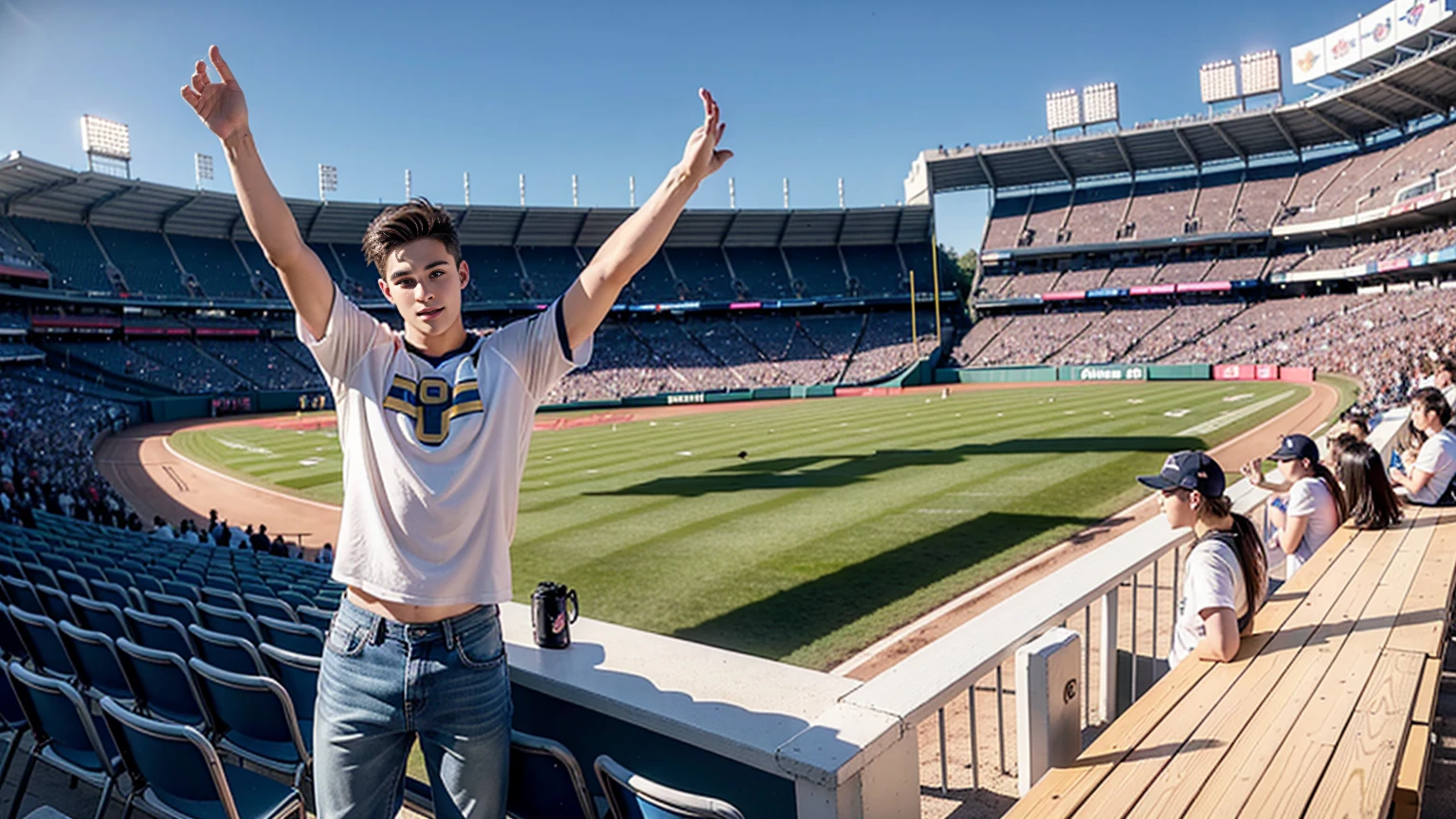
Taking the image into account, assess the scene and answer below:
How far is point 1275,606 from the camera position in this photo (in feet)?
15.5

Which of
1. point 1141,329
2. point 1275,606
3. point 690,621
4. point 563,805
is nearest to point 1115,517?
point 690,621

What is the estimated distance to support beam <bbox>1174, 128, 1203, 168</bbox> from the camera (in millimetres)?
62375

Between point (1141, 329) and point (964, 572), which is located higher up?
point (1141, 329)

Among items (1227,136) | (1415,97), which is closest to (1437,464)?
(1415,97)

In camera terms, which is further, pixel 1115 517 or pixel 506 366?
pixel 1115 517

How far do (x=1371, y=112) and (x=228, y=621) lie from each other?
7141cm

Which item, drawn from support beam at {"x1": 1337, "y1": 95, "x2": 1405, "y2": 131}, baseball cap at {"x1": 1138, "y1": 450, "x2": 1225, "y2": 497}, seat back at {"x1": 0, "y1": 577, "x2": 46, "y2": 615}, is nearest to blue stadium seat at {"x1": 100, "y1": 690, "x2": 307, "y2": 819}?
seat back at {"x1": 0, "y1": 577, "x2": 46, "y2": 615}

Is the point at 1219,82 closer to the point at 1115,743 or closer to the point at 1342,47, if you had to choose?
the point at 1342,47

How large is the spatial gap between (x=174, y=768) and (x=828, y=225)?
7463 centimetres

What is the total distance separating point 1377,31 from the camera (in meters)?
52.8

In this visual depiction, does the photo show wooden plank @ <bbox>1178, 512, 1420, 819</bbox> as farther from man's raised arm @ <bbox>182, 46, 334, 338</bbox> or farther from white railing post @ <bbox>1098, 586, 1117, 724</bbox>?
man's raised arm @ <bbox>182, 46, 334, 338</bbox>

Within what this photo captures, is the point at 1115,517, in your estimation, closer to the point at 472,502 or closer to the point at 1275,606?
the point at 1275,606

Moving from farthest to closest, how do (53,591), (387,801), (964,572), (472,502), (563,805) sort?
(964,572)
(53,591)
(563,805)
(387,801)
(472,502)

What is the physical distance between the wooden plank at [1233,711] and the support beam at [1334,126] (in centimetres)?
6701
